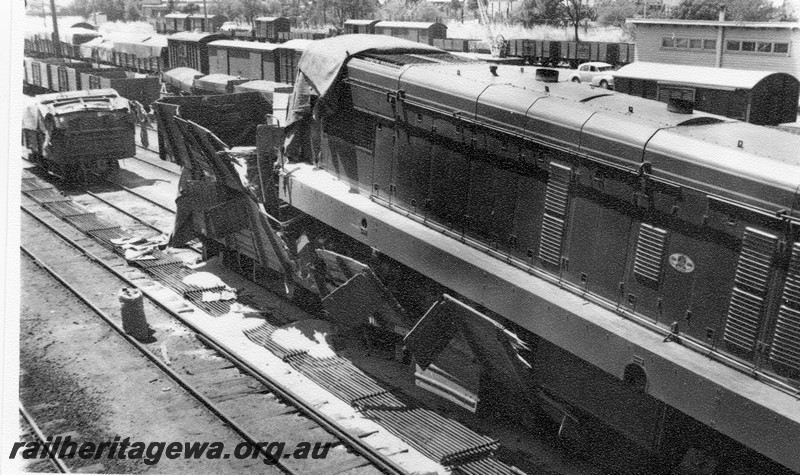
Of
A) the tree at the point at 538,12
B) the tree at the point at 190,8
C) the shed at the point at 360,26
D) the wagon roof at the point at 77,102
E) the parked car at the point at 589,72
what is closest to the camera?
the wagon roof at the point at 77,102

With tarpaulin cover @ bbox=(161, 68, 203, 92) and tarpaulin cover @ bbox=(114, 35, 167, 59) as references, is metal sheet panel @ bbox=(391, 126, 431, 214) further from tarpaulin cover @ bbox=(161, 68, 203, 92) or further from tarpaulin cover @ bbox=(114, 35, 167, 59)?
tarpaulin cover @ bbox=(114, 35, 167, 59)

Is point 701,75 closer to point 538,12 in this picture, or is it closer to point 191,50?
point 191,50

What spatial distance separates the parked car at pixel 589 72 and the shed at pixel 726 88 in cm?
1210

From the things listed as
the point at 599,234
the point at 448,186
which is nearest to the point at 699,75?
the point at 448,186

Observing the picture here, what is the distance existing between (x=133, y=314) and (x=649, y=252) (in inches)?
309

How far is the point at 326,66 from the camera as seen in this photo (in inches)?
437

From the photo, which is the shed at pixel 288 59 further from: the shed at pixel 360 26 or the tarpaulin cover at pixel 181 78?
the shed at pixel 360 26

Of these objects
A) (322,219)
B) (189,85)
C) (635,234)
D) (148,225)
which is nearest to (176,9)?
(189,85)

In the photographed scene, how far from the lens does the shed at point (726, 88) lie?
48.4 ft

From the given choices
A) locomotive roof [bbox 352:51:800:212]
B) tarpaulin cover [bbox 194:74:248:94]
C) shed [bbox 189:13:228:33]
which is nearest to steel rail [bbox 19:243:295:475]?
locomotive roof [bbox 352:51:800:212]

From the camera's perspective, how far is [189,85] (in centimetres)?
3133

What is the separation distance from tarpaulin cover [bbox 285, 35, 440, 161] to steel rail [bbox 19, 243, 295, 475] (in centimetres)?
422

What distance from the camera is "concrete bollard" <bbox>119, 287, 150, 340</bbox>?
1132cm

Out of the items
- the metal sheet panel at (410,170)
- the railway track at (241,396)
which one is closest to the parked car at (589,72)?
the metal sheet panel at (410,170)
